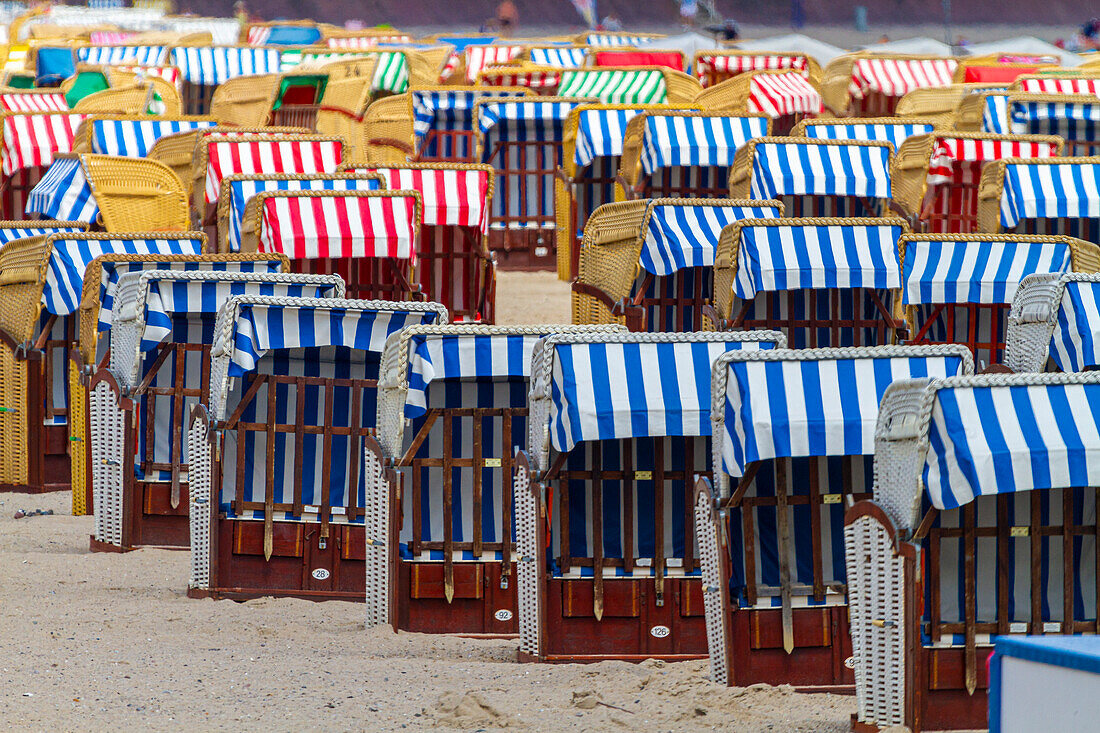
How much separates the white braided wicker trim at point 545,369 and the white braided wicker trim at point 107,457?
11.0ft

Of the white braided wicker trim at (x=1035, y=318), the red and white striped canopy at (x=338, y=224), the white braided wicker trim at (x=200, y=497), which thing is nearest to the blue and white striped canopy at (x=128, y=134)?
the red and white striped canopy at (x=338, y=224)

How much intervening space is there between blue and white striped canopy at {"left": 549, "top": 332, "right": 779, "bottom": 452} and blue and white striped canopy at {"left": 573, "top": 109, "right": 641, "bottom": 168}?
9.21 meters

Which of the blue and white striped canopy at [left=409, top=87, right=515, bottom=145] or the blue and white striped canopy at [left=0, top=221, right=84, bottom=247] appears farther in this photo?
the blue and white striped canopy at [left=409, top=87, right=515, bottom=145]

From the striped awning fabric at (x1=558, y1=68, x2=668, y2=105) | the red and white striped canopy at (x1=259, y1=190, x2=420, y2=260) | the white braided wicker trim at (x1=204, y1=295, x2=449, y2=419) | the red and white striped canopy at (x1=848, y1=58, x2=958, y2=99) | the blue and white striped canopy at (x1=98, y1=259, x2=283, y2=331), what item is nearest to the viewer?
the white braided wicker trim at (x1=204, y1=295, x2=449, y2=419)

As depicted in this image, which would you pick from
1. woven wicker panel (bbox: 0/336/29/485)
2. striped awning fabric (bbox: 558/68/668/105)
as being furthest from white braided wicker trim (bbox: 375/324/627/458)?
striped awning fabric (bbox: 558/68/668/105)

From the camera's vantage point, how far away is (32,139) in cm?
1850

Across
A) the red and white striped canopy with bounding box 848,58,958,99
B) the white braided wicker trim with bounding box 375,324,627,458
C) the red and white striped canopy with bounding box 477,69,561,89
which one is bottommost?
the white braided wicker trim with bounding box 375,324,627,458

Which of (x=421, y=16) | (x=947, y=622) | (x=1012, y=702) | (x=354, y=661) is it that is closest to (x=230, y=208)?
(x=354, y=661)

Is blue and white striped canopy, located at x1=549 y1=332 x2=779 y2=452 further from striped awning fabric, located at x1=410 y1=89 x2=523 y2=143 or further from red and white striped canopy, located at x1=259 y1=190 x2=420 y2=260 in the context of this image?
striped awning fabric, located at x1=410 y1=89 x2=523 y2=143

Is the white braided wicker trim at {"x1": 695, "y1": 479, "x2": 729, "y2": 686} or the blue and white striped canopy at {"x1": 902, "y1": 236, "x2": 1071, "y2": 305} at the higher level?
the blue and white striped canopy at {"x1": 902, "y1": 236, "x2": 1071, "y2": 305}

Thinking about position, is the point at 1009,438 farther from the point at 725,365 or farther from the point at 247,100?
the point at 247,100

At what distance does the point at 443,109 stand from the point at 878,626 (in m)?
14.2

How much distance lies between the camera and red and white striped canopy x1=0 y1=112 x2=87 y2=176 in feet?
60.2

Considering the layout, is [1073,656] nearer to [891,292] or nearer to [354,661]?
[354,661]
